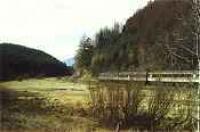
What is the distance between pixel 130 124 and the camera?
76.3 feet

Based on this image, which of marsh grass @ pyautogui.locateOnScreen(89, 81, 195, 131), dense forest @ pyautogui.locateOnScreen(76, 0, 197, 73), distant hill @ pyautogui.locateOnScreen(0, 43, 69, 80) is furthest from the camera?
dense forest @ pyautogui.locateOnScreen(76, 0, 197, 73)

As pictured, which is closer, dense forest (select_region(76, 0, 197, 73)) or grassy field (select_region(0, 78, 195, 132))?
grassy field (select_region(0, 78, 195, 132))

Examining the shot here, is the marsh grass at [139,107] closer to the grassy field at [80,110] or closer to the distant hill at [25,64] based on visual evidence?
the grassy field at [80,110]

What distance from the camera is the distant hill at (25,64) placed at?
48644 millimetres

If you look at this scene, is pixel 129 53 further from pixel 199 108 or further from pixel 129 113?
pixel 199 108

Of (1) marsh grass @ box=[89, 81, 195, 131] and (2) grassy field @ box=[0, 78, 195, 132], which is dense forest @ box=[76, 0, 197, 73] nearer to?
(2) grassy field @ box=[0, 78, 195, 132]

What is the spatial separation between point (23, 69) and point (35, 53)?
43.1 ft

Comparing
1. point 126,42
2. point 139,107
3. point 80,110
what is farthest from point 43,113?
point 126,42

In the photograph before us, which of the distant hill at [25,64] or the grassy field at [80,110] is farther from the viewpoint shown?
the distant hill at [25,64]

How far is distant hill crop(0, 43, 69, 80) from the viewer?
48.6 m

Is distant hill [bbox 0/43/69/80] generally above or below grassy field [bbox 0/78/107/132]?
above

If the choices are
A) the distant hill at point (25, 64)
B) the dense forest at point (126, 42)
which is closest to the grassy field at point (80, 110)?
the distant hill at point (25, 64)

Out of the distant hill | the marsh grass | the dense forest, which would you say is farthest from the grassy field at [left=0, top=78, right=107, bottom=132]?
the dense forest

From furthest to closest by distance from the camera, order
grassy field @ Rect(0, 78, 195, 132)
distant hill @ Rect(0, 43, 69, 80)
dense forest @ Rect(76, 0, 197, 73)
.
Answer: dense forest @ Rect(76, 0, 197, 73), distant hill @ Rect(0, 43, 69, 80), grassy field @ Rect(0, 78, 195, 132)
